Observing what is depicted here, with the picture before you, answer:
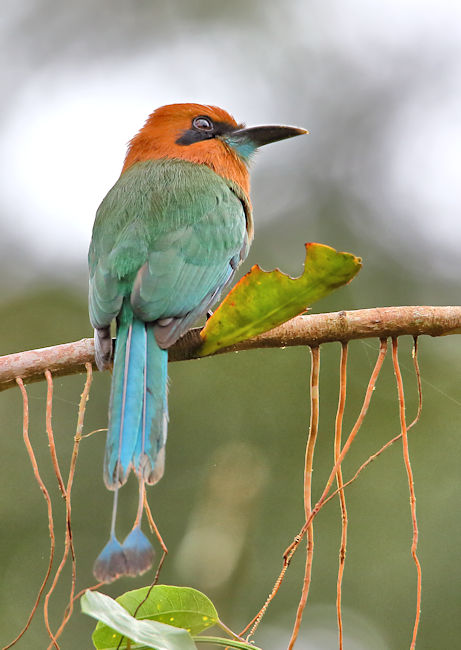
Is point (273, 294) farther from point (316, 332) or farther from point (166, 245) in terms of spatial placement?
point (166, 245)

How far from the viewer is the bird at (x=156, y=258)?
192cm

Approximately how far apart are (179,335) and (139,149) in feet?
5.23

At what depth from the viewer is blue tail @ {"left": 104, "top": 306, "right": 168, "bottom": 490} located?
188cm

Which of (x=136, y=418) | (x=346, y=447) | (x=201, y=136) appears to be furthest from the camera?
(x=201, y=136)

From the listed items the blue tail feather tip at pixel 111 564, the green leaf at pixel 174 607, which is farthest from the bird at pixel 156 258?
the green leaf at pixel 174 607

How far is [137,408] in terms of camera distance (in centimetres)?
203

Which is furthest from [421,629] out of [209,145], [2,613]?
[209,145]

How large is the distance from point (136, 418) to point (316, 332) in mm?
490

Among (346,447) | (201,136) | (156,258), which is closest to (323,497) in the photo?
(346,447)

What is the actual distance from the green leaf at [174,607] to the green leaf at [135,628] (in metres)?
0.17

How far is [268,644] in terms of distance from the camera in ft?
14.9

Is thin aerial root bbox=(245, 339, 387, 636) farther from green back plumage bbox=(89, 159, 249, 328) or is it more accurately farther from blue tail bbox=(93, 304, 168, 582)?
green back plumage bbox=(89, 159, 249, 328)

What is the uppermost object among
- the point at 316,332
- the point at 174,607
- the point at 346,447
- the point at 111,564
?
the point at 316,332

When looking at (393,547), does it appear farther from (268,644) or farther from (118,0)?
(118,0)
